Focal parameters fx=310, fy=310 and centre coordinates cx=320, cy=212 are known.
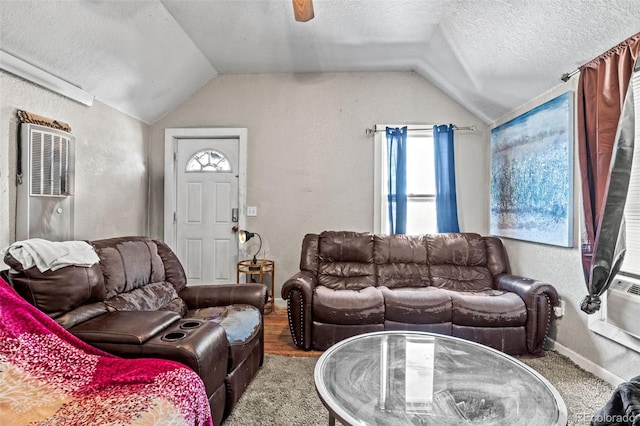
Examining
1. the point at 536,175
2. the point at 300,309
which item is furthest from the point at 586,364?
the point at 300,309

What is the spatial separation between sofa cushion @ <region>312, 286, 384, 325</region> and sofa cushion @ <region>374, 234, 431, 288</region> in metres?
0.56

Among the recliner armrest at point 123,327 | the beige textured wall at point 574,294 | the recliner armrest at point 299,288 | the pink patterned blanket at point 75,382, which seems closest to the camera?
the pink patterned blanket at point 75,382

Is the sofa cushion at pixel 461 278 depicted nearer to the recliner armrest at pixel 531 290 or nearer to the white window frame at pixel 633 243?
the recliner armrest at pixel 531 290

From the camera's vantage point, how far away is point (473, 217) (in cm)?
375

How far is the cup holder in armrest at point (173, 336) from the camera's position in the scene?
1.49 metres

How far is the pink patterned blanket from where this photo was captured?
1.09m

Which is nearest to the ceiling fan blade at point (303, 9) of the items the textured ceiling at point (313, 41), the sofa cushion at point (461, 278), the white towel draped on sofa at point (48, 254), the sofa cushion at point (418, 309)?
the textured ceiling at point (313, 41)

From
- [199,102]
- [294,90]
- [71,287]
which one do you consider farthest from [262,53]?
[71,287]

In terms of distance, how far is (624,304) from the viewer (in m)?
1.98

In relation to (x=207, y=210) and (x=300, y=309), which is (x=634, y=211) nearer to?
(x=300, y=309)

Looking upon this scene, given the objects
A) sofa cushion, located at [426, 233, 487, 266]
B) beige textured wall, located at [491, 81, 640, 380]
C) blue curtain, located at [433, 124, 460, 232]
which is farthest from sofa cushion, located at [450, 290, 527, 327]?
blue curtain, located at [433, 124, 460, 232]

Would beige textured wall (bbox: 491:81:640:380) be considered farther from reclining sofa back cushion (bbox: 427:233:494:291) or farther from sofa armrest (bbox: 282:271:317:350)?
sofa armrest (bbox: 282:271:317:350)

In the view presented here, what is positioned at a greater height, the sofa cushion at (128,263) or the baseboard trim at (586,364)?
the sofa cushion at (128,263)

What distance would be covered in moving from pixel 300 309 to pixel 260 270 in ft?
3.18
